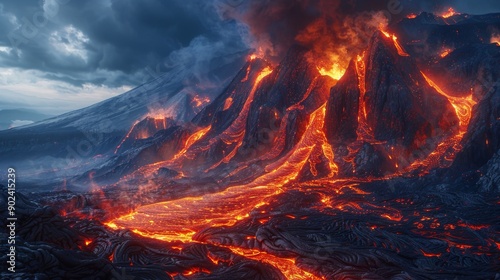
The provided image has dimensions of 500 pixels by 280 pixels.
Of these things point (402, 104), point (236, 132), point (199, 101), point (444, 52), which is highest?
point (199, 101)

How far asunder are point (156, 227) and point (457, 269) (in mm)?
12954

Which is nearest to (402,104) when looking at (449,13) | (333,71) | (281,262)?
(333,71)

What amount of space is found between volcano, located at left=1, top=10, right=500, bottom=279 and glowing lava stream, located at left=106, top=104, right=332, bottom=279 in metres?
0.12

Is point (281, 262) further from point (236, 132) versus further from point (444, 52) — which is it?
point (444, 52)

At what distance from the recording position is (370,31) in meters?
40.8

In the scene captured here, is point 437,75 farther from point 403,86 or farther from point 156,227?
point 156,227

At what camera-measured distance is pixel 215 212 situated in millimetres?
19344

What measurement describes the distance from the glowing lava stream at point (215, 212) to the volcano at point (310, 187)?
0.12m

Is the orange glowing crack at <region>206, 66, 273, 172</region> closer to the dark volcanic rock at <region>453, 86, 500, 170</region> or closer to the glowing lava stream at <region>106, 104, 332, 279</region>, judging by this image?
the glowing lava stream at <region>106, 104, 332, 279</region>

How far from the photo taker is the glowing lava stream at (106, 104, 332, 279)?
14.7 metres

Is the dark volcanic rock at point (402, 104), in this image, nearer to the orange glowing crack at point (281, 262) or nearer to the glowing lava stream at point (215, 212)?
the glowing lava stream at point (215, 212)

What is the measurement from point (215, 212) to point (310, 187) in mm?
8141

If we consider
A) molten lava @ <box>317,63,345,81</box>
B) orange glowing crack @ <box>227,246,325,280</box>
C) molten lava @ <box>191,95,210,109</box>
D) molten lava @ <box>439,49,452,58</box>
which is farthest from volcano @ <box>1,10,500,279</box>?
molten lava @ <box>191,95,210,109</box>

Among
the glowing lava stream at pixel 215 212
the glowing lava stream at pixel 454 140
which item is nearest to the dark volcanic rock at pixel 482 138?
the glowing lava stream at pixel 454 140
